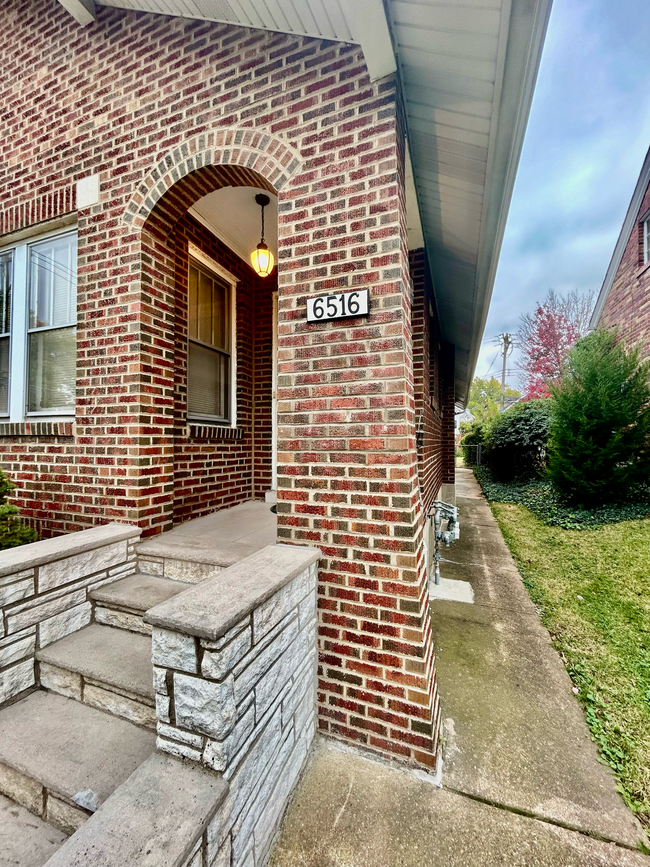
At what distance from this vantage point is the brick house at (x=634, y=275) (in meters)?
7.86

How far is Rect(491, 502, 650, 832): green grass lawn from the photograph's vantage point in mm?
2002

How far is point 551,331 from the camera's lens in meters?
17.1

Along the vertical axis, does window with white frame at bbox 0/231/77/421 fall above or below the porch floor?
above

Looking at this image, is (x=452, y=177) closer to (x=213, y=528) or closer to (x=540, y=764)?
(x=213, y=528)

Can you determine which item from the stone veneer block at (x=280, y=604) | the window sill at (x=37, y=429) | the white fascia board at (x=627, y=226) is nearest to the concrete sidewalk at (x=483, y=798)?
the stone veneer block at (x=280, y=604)

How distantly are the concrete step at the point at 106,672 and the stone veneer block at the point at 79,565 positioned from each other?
1.06 feet

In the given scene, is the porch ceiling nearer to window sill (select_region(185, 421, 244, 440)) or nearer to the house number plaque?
the house number plaque

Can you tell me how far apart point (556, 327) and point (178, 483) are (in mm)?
18996

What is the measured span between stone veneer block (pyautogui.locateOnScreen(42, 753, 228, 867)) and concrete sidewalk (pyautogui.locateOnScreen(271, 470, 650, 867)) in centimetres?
64

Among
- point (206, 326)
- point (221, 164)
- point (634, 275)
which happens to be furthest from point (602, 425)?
point (221, 164)

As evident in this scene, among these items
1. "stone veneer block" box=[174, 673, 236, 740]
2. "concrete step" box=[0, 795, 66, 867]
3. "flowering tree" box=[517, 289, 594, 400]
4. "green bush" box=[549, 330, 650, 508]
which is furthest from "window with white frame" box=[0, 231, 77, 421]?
"flowering tree" box=[517, 289, 594, 400]

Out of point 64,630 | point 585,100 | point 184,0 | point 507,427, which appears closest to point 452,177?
point 184,0

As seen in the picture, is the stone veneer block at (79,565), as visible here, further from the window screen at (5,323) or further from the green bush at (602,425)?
the green bush at (602,425)

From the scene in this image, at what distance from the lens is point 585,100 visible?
819 inches
